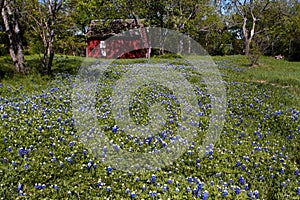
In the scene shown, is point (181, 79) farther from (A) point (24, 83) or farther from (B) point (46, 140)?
(B) point (46, 140)

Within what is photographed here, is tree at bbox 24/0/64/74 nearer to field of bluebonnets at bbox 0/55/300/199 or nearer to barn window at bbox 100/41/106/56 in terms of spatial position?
field of bluebonnets at bbox 0/55/300/199

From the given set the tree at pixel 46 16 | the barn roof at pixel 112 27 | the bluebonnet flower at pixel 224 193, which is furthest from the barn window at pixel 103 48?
the bluebonnet flower at pixel 224 193

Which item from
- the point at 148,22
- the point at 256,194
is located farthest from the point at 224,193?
the point at 148,22

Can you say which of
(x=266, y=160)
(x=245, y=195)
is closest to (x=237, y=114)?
(x=266, y=160)

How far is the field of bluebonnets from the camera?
4.06m

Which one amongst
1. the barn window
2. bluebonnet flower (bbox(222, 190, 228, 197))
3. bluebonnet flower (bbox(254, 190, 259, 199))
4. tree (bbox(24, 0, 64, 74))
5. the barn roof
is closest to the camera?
bluebonnet flower (bbox(222, 190, 228, 197))

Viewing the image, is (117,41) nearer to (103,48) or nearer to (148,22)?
(103,48)

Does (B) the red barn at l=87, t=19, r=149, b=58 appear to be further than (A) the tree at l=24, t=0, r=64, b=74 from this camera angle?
Yes

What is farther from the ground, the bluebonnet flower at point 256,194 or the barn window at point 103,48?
the barn window at point 103,48

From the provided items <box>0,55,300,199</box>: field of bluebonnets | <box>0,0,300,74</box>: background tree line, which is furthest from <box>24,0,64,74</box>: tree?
<box>0,55,300,199</box>: field of bluebonnets

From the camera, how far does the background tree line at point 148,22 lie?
40.4 ft

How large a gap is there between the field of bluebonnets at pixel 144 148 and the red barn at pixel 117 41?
89.8 feet

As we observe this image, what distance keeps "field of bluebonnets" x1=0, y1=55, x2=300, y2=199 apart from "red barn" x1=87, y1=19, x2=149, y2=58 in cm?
2737

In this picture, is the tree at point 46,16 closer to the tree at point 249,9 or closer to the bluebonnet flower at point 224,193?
the bluebonnet flower at point 224,193
